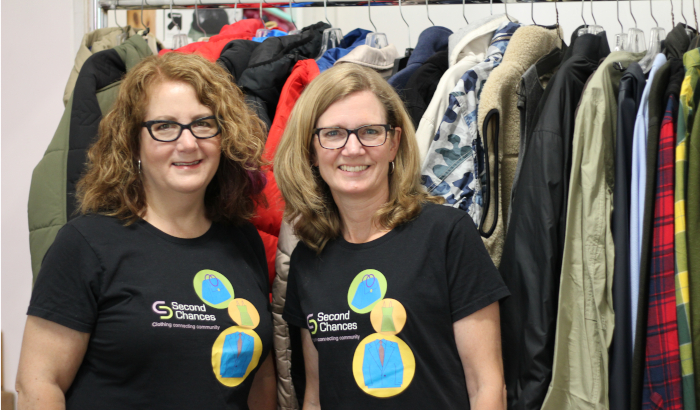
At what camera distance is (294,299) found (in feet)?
4.71

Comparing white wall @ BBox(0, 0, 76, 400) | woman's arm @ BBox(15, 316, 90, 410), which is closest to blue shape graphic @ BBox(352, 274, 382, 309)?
woman's arm @ BBox(15, 316, 90, 410)

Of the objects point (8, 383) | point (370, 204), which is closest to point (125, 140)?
point (370, 204)

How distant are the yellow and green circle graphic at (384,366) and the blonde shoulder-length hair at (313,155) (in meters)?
0.27

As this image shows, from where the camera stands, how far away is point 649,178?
1.26 metres

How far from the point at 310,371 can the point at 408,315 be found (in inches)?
13.5

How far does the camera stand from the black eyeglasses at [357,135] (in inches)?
52.6

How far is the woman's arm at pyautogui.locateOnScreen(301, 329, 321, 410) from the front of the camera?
142 centimetres

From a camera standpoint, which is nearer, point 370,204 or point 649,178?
point 649,178

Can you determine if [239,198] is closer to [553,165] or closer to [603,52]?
[553,165]

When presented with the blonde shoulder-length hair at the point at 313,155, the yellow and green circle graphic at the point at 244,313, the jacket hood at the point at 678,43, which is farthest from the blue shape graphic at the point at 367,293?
the jacket hood at the point at 678,43

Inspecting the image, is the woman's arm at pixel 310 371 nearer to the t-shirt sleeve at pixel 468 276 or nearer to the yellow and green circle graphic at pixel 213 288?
the yellow and green circle graphic at pixel 213 288

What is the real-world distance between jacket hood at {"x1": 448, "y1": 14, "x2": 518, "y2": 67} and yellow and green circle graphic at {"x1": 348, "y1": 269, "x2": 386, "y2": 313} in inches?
29.3

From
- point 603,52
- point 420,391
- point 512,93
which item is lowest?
point 420,391

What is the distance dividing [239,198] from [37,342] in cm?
57
